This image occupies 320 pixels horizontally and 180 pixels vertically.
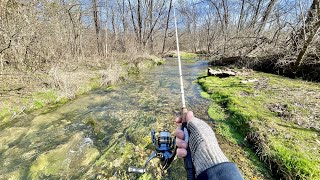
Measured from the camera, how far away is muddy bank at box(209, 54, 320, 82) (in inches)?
313

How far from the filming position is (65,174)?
10.8 feet

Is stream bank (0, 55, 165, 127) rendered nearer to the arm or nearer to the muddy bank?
the arm

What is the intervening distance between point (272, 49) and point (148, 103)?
25.5 feet

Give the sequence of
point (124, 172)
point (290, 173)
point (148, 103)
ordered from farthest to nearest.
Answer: point (148, 103)
point (124, 172)
point (290, 173)

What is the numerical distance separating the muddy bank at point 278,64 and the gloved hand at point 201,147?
348 inches

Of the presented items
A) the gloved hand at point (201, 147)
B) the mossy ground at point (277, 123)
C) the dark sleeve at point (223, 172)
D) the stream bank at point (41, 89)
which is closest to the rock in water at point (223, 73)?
the mossy ground at point (277, 123)

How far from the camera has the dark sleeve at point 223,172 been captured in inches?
36.8

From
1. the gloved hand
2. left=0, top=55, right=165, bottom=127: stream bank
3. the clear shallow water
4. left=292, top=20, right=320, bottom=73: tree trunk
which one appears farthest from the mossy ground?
left=0, top=55, right=165, bottom=127: stream bank

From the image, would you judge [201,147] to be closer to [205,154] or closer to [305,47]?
[205,154]

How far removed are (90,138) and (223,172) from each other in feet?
13.3

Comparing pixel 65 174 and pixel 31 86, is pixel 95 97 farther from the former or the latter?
pixel 65 174

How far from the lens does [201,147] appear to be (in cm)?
119

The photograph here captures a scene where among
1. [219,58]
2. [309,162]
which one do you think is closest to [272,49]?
[219,58]

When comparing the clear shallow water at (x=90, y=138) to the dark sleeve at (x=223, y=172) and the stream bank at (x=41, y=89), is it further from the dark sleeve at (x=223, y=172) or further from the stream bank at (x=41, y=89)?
the dark sleeve at (x=223, y=172)
